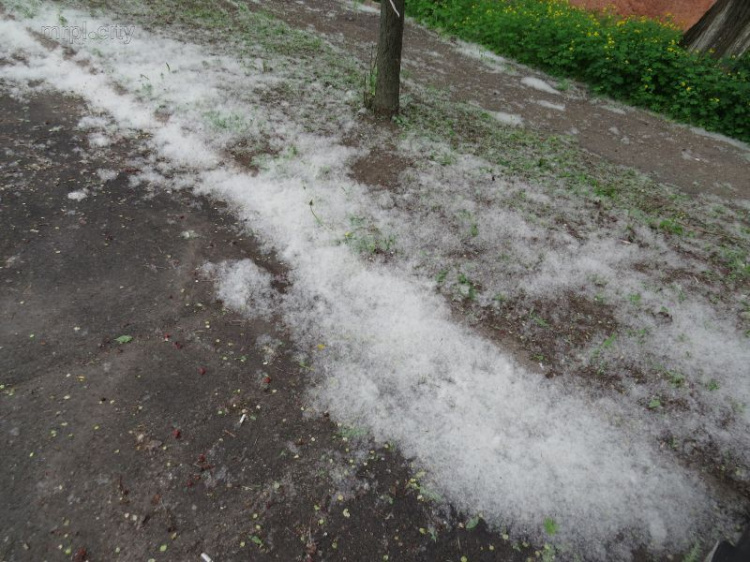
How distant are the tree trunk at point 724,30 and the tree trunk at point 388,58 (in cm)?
608

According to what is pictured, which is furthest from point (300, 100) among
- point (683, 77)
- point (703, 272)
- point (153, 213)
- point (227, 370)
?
point (683, 77)

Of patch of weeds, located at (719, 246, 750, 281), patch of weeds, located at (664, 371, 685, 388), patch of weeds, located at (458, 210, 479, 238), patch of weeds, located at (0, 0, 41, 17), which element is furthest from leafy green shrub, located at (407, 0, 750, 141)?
patch of weeds, located at (0, 0, 41, 17)

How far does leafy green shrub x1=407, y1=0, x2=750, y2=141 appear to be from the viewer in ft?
22.3

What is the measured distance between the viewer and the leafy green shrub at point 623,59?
6.79 metres

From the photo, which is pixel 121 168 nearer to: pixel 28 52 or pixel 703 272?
pixel 28 52

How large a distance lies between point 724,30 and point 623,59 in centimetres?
186

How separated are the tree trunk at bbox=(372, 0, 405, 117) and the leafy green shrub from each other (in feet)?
13.8

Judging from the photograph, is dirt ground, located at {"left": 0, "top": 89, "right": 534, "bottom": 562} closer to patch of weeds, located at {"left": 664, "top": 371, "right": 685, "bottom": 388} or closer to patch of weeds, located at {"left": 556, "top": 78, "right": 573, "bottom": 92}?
patch of weeds, located at {"left": 664, "top": 371, "right": 685, "bottom": 388}

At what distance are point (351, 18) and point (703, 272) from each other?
→ 285 inches

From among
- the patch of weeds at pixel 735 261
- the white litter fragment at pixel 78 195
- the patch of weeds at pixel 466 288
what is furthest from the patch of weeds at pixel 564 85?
the white litter fragment at pixel 78 195

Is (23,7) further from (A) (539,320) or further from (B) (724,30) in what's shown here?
(B) (724,30)

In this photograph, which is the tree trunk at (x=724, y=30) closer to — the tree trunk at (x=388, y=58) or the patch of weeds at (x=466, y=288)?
the tree trunk at (x=388, y=58)

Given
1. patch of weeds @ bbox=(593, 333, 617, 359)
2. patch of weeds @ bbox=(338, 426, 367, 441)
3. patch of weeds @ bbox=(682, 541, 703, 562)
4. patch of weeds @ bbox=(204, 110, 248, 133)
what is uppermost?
patch of weeds @ bbox=(204, 110, 248, 133)

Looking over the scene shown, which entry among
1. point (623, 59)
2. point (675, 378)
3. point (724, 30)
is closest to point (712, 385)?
point (675, 378)
